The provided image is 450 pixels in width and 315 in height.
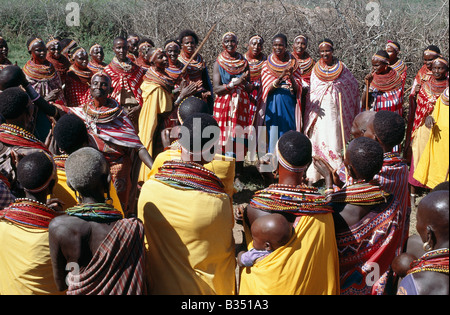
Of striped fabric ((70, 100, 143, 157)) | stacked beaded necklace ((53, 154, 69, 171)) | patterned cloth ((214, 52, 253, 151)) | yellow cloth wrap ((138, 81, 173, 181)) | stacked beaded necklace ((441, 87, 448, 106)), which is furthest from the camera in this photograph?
patterned cloth ((214, 52, 253, 151))

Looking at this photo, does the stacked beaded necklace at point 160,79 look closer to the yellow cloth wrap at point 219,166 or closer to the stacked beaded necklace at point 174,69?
the stacked beaded necklace at point 174,69

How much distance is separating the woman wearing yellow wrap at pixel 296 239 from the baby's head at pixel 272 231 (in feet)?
0.17

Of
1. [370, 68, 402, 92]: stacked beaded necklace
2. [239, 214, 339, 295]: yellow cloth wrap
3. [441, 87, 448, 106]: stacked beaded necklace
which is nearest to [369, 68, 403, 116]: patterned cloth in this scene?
[370, 68, 402, 92]: stacked beaded necklace

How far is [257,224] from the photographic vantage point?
304 centimetres

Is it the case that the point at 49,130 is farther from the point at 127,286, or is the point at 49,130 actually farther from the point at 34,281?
the point at 127,286

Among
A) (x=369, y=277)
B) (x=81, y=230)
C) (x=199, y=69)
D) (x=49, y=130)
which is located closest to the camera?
(x=81, y=230)

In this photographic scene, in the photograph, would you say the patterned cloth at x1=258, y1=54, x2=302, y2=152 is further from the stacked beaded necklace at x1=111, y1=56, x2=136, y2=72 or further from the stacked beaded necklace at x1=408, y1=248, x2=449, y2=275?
the stacked beaded necklace at x1=408, y1=248, x2=449, y2=275

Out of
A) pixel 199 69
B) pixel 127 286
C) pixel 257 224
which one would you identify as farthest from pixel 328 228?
pixel 199 69

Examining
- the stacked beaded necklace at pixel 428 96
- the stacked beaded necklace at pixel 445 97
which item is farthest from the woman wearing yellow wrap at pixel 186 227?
the stacked beaded necklace at pixel 428 96

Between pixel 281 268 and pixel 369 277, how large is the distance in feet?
2.48

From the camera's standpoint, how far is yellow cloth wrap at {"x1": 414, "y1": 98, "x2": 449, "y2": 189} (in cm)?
671

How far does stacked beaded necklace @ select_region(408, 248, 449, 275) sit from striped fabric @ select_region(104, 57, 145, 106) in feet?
18.4

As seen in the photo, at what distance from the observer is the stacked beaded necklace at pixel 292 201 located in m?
3.12

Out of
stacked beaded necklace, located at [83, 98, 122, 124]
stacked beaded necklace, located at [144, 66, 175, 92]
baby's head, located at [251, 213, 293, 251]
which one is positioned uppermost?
stacked beaded necklace, located at [144, 66, 175, 92]
